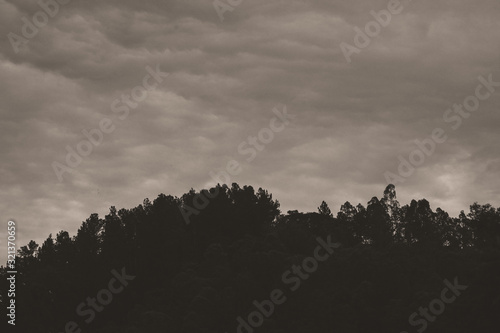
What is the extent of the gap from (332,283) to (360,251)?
5723 millimetres

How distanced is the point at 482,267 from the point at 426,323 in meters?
11.0

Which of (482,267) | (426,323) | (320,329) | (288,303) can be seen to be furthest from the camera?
(288,303)

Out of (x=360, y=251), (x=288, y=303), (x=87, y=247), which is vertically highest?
(x=87, y=247)

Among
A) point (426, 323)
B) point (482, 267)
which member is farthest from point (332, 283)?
point (482, 267)

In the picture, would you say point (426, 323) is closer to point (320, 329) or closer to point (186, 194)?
point (320, 329)

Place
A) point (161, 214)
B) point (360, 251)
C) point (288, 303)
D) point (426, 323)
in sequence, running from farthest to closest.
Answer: point (161, 214)
point (360, 251)
point (288, 303)
point (426, 323)

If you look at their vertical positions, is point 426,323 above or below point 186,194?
below

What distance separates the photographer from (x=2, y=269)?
99.3 metres

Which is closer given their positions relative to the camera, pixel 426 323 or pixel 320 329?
pixel 426 323

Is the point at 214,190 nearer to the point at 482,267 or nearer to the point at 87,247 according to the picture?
the point at 87,247

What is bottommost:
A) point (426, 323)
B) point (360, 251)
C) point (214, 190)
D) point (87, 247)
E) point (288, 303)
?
point (426, 323)

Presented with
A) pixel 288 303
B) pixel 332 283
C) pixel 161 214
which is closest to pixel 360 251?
pixel 332 283

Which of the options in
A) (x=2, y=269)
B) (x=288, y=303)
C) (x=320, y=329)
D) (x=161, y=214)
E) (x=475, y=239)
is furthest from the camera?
(x=2, y=269)

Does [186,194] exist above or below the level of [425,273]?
above
